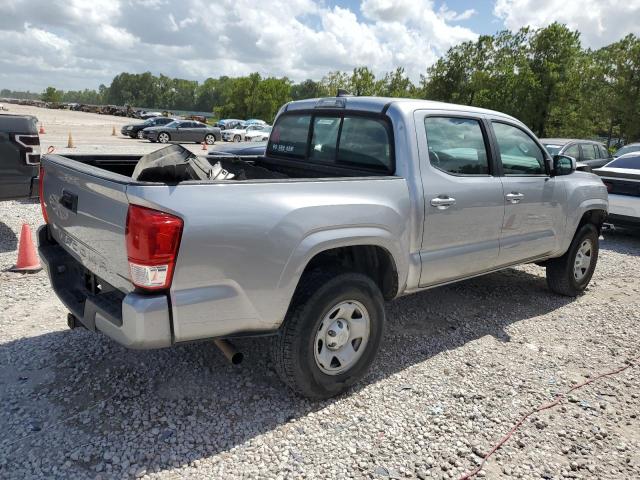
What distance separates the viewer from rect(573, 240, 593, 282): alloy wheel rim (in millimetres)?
5668

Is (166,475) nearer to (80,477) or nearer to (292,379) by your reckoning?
(80,477)

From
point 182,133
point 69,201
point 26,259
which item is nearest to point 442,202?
point 69,201

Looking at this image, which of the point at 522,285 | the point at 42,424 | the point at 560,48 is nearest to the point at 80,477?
the point at 42,424

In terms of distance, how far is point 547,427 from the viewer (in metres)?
3.26

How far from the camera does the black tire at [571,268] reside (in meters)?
5.51

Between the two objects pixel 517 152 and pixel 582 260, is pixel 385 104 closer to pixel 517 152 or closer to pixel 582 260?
pixel 517 152

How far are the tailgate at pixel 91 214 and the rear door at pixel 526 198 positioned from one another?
310 centimetres

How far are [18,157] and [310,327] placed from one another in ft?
16.7

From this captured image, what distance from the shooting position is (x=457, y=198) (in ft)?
12.6

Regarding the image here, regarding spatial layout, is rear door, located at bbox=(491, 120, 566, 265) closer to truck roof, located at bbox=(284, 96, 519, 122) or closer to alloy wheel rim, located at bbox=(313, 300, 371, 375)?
truck roof, located at bbox=(284, 96, 519, 122)

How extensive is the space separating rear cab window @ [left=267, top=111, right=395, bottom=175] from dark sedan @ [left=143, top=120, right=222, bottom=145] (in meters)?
27.0

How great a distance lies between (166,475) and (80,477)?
0.42 meters

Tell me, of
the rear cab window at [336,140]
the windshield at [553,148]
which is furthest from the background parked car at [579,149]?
the rear cab window at [336,140]

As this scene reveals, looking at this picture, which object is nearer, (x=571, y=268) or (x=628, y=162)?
(x=571, y=268)
